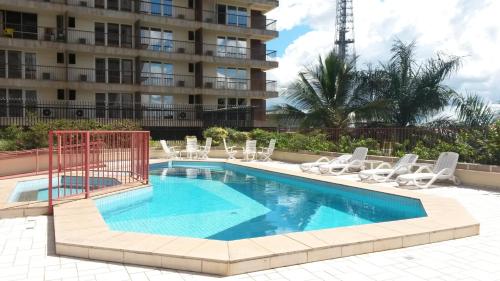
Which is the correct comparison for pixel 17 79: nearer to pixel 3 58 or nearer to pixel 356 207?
pixel 3 58

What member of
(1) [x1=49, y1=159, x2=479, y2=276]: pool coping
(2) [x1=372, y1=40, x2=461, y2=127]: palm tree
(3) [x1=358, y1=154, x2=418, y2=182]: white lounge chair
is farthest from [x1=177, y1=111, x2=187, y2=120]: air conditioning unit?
(1) [x1=49, y1=159, x2=479, y2=276]: pool coping

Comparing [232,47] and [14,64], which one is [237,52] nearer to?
[232,47]

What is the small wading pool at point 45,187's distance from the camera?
8938mm

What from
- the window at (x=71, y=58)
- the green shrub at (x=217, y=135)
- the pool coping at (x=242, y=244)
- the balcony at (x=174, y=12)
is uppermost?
the balcony at (x=174, y=12)

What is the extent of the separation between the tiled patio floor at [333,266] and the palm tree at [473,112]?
11903mm

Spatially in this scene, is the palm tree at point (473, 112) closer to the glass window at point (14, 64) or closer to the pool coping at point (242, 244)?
the pool coping at point (242, 244)

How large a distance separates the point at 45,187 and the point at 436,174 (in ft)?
33.2

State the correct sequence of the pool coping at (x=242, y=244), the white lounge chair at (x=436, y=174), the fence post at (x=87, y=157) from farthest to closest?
the white lounge chair at (x=436, y=174) → the fence post at (x=87, y=157) → the pool coping at (x=242, y=244)

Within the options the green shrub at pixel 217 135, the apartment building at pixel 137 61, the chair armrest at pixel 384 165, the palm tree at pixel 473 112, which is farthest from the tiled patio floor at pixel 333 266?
the apartment building at pixel 137 61

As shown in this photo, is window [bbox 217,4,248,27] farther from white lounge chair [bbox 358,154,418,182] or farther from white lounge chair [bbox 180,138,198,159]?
white lounge chair [bbox 358,154,418,182]

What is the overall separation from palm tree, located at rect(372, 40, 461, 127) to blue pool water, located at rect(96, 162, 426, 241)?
1248 cm

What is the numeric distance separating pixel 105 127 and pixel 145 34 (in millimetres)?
11994

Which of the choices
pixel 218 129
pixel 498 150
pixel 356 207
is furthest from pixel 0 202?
pixel 218 129

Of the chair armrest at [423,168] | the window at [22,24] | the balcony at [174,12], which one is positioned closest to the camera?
the chair armrest at [423,168]
